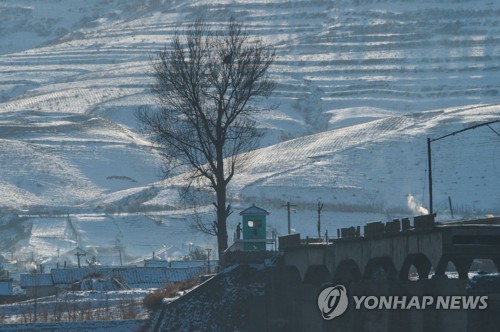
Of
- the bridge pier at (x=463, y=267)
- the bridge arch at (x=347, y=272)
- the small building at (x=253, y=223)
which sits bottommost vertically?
the bridge pier at (x=463, y=267)

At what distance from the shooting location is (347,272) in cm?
4494

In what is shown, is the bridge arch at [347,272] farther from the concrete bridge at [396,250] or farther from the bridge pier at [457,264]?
the bridge pier at [457,264]

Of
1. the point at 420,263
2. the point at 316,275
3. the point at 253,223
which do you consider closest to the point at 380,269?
the point at 420,263

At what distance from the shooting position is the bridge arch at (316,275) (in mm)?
48312

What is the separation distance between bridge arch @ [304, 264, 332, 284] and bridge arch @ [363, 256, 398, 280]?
16.5ft

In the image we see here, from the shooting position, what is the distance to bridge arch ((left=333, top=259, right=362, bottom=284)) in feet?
146

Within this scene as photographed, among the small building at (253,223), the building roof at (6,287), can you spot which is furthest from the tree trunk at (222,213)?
the building roof at (6,287)

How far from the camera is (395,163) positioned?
143250mm

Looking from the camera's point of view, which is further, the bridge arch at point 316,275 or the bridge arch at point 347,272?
the bridge arch at point 316,275

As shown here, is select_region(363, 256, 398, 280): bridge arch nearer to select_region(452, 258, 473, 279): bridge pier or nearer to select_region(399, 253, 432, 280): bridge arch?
select_region(399, 253, 432, 280): bridge arch

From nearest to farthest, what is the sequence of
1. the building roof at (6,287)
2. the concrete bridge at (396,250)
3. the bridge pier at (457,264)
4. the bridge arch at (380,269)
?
the concrete bridge at (396,250) < the bridge pier at (457,264) < the bridge arch at (380,269) < the building roof at (6,287)

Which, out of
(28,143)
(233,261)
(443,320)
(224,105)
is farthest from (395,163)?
(443,320)

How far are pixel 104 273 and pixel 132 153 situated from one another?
97.9 meters

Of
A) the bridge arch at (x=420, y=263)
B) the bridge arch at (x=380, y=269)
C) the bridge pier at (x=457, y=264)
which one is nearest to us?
the bridge pier at (x=457, y=264)
